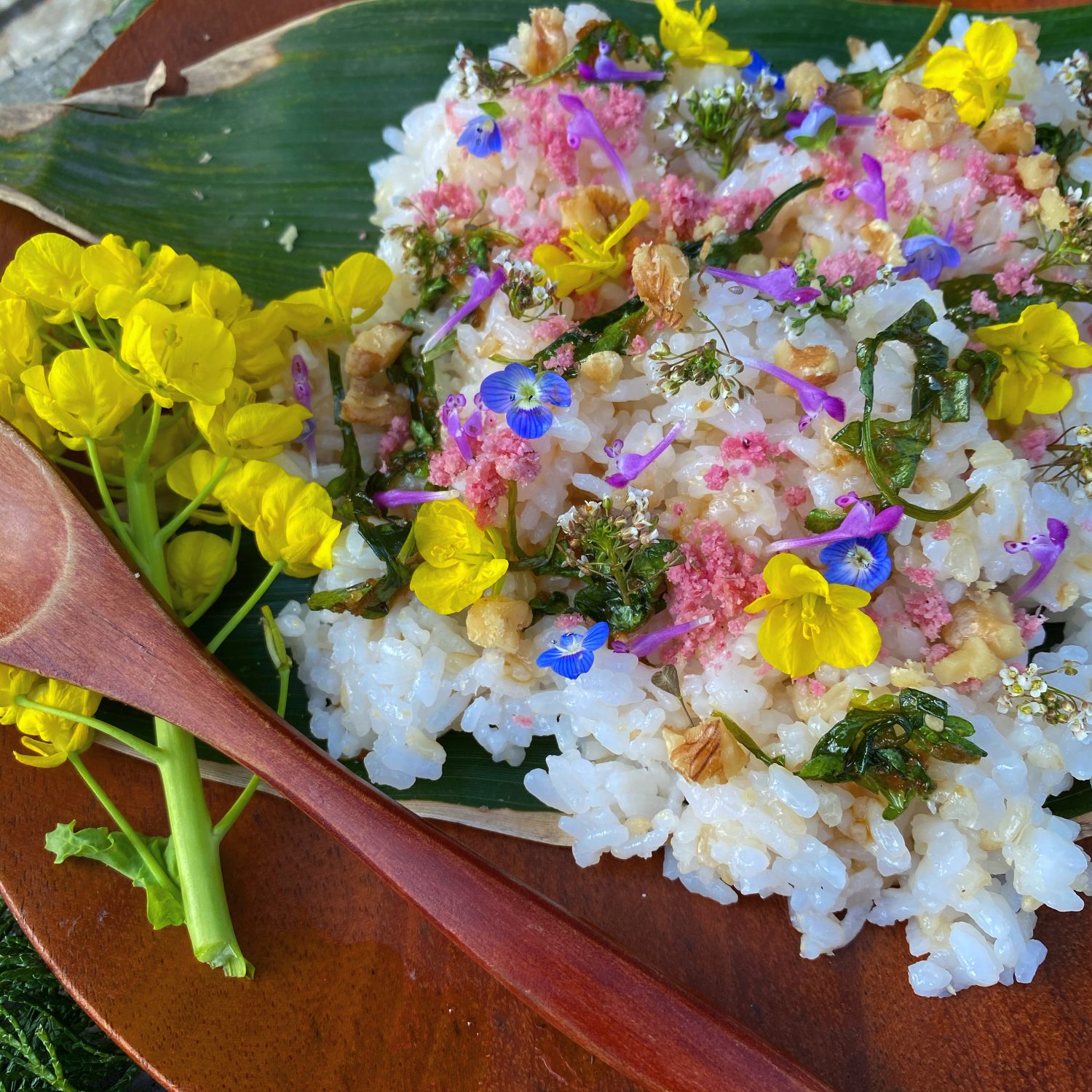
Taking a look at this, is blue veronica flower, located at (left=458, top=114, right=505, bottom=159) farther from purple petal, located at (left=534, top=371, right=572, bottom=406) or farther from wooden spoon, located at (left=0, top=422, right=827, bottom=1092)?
wooden spoon, located at (left=0, top=422, right=827, bottom=1092)

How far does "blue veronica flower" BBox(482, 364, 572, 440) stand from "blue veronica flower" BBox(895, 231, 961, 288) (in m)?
0.70

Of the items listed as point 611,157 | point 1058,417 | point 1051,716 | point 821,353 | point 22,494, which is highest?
point 611,157

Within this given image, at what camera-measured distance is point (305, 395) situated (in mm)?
1759

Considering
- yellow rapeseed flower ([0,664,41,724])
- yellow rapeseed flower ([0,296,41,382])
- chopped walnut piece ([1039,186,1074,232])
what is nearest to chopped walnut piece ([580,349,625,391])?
chopped walnut piece ([1039,186,1074,232])

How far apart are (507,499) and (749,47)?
4.54ft

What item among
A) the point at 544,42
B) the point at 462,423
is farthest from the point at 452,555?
the point at 544,42

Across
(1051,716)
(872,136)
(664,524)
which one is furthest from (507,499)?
(872,136)

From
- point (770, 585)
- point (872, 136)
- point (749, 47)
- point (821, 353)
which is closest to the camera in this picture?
point (770, 585)

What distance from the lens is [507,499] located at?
1545 mm

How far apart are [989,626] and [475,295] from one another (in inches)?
43.8

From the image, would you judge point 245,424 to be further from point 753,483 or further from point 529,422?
point 753,483

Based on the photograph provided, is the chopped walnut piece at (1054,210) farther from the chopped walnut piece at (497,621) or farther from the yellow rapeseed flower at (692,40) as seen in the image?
the chopped walnut piece at (497,621)

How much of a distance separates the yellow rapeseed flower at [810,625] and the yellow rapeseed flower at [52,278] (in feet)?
4.26

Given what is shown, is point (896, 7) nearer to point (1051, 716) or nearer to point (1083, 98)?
point (1083, 98)
